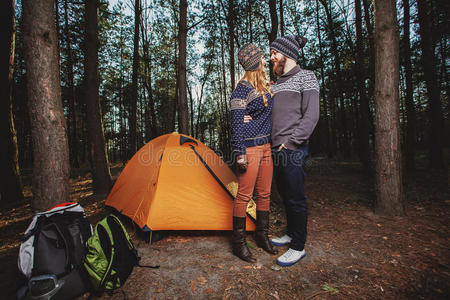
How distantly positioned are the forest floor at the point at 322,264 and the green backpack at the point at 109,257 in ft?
0.42

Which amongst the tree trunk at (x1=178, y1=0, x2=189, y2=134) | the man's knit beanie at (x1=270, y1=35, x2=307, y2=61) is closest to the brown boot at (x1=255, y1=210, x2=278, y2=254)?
the man's knit beanie at (x1=270, y1=35, x2=307, y2=61)

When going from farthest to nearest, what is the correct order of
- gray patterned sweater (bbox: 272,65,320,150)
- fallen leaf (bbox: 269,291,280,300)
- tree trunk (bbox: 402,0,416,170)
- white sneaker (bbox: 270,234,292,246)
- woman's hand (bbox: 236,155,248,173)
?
tree trunk (bbox: 402,0,416,170)
white sneaker (bbox: 270,234,292,246)
woman's hand (bbox: 236,155,248,173)
gray patterned sweater (bbox: 272,65,320,150)
fallen leaf (bbox: 269,291,280,300)

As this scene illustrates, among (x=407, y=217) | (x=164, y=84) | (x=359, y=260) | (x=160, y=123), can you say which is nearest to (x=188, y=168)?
(x=359, y=260)

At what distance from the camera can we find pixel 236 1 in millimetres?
Answer: 10438

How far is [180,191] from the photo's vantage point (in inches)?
125

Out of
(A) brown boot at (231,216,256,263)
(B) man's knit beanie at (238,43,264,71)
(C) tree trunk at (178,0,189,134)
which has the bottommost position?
(A) brown boot at (231,216,256,263)

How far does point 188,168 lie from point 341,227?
8.56ft

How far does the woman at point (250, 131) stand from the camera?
224cm

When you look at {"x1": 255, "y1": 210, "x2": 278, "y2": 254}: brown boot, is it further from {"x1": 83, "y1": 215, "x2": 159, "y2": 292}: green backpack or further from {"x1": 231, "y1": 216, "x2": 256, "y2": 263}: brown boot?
{"x1": 83, "y1": 215, "x2": 159, "y2": 292}: green backpack

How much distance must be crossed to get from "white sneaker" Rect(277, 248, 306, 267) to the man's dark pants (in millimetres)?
52

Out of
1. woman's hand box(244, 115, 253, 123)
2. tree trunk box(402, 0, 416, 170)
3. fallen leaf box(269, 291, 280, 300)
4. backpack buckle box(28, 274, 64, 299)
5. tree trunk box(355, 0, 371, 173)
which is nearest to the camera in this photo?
backpack buckle box(28, 274, 64, 299)

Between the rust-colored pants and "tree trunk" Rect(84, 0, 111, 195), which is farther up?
"tree trunk" Rect(84, 0, 111, 195)

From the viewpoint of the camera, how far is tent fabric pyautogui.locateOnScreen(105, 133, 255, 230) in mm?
3029

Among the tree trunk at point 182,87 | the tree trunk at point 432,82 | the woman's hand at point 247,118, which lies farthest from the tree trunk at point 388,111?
the tree trunk at point 432,82
